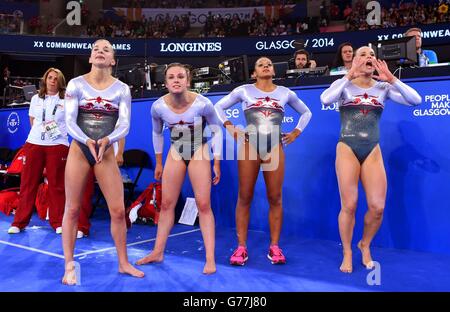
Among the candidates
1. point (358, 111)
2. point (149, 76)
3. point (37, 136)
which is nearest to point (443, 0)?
point (149, 76)

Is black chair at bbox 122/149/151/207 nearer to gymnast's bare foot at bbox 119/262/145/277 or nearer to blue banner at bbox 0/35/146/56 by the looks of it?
gymnast's bare foot at bbox 119/262/145/277

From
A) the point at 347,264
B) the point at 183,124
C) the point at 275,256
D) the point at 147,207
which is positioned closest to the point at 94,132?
the point at 183,124

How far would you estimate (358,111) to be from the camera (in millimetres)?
3525

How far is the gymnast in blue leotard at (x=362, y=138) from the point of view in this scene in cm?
341

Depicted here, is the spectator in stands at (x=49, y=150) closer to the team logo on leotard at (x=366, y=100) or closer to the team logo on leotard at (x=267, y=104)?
the team logo on leotard at (x=267, y=104)

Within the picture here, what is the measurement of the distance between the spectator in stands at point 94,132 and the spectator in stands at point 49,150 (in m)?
1.79

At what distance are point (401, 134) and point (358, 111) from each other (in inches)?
32.3

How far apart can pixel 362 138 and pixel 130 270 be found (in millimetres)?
2237

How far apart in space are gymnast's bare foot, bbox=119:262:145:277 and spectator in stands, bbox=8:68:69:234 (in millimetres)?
1858

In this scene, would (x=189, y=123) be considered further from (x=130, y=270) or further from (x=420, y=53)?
→ (x=420, y=53)

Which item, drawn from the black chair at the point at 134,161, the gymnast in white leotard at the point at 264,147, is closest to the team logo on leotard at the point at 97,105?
the gymnast in white leotard at the point at 264,147

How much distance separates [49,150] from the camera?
190 inches

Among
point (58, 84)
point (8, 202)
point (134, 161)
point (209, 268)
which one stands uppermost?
point (58, 84)

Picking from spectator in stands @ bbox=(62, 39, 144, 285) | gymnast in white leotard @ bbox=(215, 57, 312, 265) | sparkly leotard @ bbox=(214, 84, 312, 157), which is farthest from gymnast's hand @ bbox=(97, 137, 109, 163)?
sparkly leotard @ bbox=(214, 84, 312, 157)
